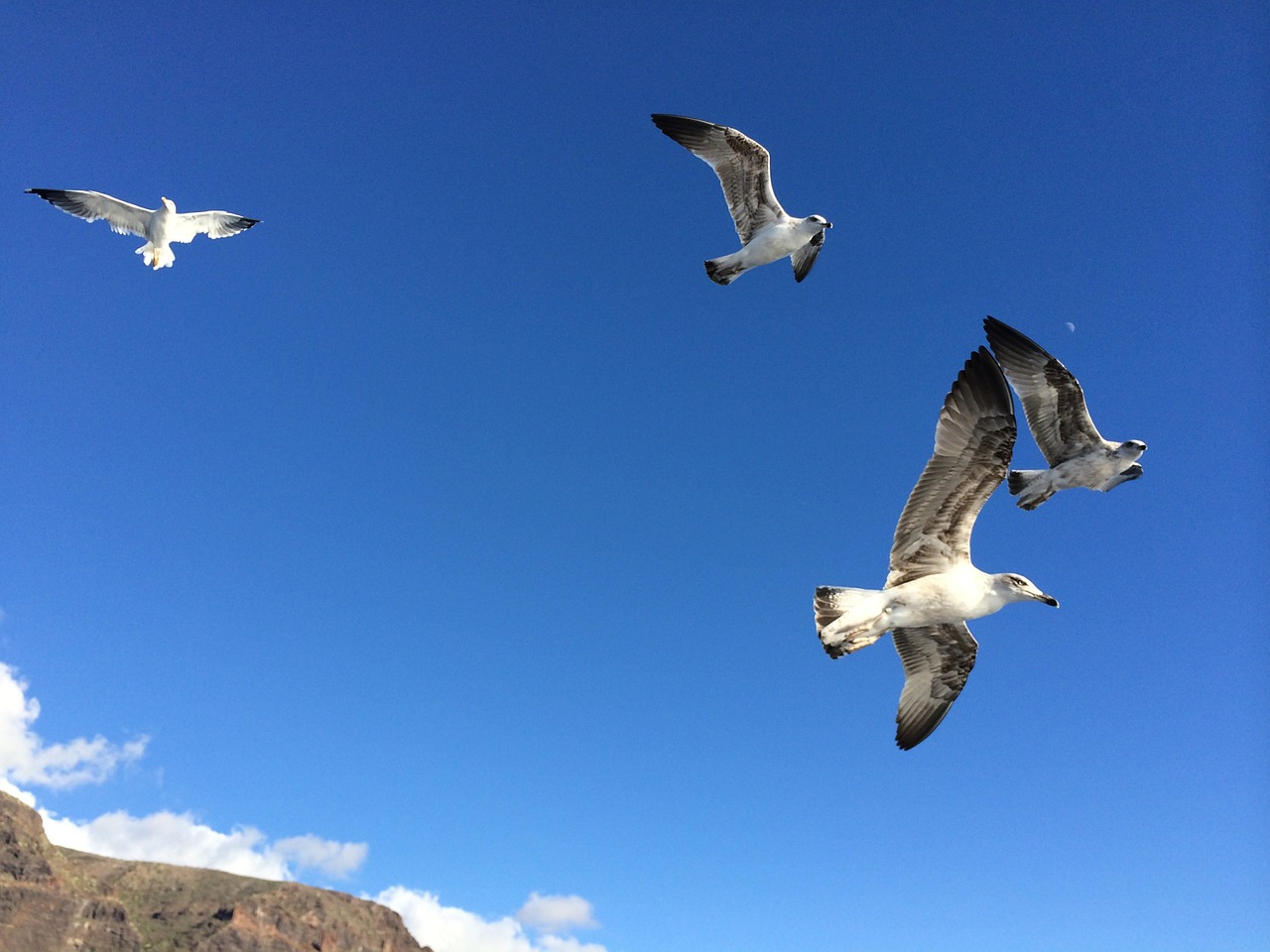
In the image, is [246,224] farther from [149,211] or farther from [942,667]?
[942,667]

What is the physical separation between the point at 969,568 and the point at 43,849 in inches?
9022

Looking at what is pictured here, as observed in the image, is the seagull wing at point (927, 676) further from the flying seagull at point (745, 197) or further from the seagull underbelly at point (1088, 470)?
the flying seagull at point (745, 197)

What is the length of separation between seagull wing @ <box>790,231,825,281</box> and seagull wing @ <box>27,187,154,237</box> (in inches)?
784

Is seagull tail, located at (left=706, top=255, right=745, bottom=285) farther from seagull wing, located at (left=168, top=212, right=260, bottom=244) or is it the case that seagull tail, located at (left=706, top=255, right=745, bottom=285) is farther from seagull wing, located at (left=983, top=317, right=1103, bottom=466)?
seagull wing, located at (left=168, top=212, right=260, bottom=244)

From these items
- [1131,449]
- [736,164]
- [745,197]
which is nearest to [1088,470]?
[1131,449]

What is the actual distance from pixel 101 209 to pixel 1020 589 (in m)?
29.6

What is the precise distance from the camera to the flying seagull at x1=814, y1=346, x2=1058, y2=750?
13953 millimetres

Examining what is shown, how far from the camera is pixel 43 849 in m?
198

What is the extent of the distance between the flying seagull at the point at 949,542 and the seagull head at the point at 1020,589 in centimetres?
1

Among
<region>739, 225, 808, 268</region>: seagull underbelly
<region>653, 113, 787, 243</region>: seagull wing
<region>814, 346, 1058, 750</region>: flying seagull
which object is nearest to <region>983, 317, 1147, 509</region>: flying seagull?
<region>814, 346, 1058, 750</region>: flying seagull

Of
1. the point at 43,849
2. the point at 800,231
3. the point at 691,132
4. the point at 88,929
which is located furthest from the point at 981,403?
the point at 43,849

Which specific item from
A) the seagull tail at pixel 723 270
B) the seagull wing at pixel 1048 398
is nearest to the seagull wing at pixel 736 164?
the seagull tail at pixel 723 270

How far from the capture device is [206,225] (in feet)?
107

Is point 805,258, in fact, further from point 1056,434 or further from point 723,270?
point 1056,434
